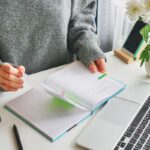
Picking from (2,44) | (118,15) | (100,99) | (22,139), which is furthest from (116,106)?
(118,15)

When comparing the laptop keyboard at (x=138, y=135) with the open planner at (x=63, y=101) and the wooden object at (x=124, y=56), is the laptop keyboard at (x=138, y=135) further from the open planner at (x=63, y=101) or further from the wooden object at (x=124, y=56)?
the wooden object at (x=124, y=56)

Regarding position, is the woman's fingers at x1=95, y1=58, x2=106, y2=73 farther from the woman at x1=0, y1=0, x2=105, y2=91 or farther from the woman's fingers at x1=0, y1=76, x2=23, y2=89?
the woman's fingers at x1=0, y1=76, x2=23, y2=89

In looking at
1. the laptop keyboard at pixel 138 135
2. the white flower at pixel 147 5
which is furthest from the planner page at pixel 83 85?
the white flower at pixel 147 5

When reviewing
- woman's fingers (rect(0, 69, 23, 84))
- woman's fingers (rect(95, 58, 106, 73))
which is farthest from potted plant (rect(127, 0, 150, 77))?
woman's fingers (rect(0, 69, 23, 84))

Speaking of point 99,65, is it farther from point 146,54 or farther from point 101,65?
point 146,54

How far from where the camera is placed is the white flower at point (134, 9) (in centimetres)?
94

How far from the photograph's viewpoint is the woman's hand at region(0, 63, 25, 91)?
91cm

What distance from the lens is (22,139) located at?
789mm

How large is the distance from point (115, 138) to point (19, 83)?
34 cm

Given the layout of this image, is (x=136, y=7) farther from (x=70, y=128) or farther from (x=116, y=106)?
(x=70, y=128)

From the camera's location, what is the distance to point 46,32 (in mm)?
1143

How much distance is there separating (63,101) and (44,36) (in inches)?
13.4

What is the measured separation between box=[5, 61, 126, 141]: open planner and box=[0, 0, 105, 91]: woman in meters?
0.07

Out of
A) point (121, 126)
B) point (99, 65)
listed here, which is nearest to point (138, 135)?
point (121, 126)
